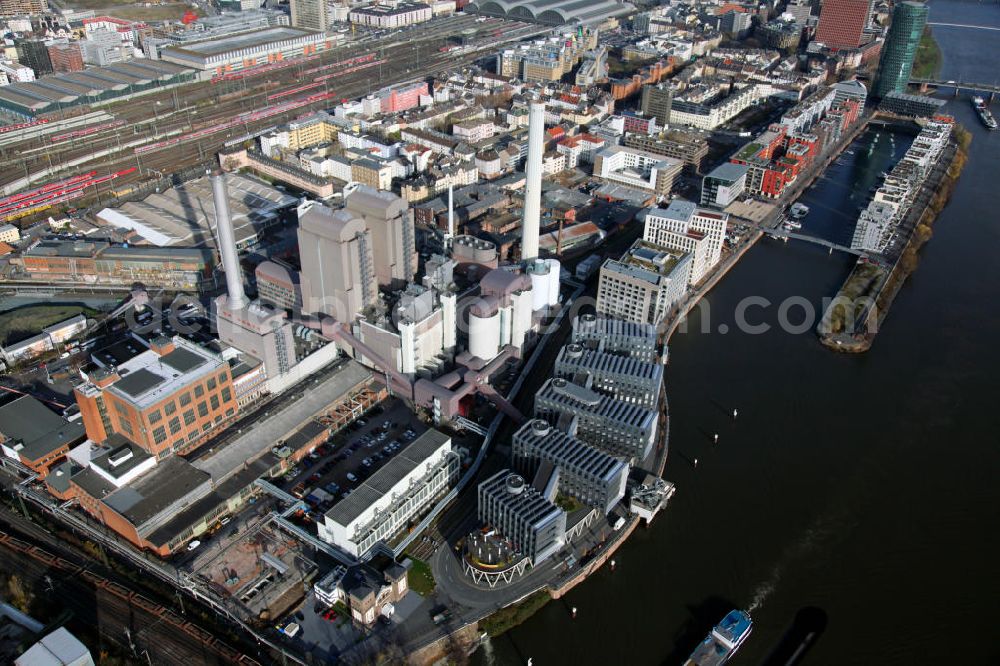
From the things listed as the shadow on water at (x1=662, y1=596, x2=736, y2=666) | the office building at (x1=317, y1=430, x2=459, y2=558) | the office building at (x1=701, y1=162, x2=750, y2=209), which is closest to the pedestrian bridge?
the office building at (x1=701, y1=162, x2=750, y2=209)

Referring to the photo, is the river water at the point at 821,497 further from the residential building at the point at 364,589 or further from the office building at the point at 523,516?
the residential building at the point at 364,589

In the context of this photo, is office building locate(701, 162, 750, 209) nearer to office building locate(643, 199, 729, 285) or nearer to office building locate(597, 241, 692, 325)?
office building locate(643, 199, 729, 285)

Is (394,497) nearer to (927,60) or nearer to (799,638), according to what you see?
(799,638)

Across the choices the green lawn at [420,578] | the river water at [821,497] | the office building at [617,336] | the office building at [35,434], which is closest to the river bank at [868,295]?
the river water at [821,497]

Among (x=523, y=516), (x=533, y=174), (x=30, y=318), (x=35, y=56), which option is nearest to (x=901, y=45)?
(x=533, y=174)

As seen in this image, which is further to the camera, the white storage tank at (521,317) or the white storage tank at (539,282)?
the white storage tank at (539,282)
